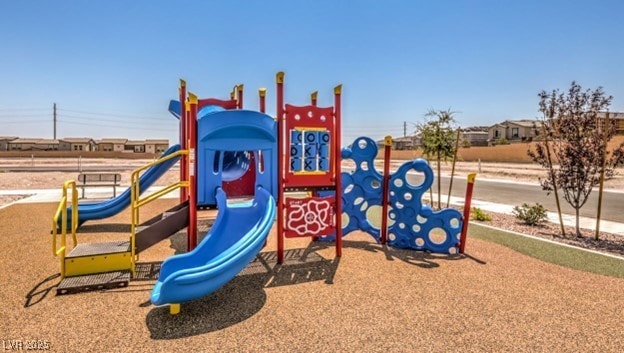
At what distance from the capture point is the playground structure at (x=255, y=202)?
4.65 meters

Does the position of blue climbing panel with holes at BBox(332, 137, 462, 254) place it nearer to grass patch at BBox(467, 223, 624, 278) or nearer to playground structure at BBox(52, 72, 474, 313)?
playground structure at BBox(52, 72, 474, 313)

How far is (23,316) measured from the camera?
3973mm

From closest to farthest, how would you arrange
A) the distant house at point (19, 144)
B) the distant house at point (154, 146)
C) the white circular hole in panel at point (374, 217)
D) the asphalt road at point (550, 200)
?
the white circular hole in panel at point (374, 217), the asphalt road at point (550, 200), the distant house at point (19, 144), the distant house at point (154, 146)

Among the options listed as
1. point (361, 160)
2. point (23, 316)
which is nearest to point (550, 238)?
point (361, 160)

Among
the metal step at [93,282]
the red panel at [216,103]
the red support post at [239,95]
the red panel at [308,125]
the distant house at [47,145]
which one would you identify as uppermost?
the distant house at [47,145]

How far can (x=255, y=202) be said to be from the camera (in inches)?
229

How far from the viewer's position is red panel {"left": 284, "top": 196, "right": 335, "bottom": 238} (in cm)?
615

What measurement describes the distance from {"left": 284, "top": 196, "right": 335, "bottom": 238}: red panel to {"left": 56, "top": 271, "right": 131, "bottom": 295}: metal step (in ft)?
8.28

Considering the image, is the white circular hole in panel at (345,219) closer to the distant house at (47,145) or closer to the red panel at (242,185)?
the red panel at (242,185)

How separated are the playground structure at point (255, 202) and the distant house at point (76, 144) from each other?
8758 centimetres

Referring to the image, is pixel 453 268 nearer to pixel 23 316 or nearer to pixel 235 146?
pixel 235 146

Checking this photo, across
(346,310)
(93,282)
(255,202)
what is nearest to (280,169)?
(255,202)

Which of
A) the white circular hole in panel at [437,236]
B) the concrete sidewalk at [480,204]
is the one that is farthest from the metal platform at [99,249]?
the white circular hole in panel at [437,236]

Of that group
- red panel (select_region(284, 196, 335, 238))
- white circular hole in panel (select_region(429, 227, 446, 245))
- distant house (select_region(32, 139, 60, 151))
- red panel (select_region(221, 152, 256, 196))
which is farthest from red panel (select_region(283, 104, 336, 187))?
distant house (select_region(32, 139, 60, 151))
